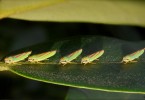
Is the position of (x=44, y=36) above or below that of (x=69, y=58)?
below

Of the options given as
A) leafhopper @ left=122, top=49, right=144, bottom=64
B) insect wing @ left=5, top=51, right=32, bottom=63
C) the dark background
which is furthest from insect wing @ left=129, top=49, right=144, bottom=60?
the dark background

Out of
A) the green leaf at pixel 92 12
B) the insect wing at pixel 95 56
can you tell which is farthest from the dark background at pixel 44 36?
the insect wing at pixel 95 56

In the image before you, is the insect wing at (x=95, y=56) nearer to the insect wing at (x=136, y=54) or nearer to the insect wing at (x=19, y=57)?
the insect wing at (x=136, y=54)

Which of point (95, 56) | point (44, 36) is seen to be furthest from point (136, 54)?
point (44, 36)

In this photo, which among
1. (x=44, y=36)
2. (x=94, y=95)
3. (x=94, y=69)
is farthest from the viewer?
(x=44, y=36)

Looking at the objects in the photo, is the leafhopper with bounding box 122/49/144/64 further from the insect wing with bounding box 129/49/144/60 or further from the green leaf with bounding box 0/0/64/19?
the green leaf with bounding box 0/0/64/19

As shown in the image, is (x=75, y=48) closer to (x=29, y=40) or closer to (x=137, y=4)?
(x=137, y=4)

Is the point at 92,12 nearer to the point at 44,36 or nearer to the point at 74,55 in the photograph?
the point at 74,55
